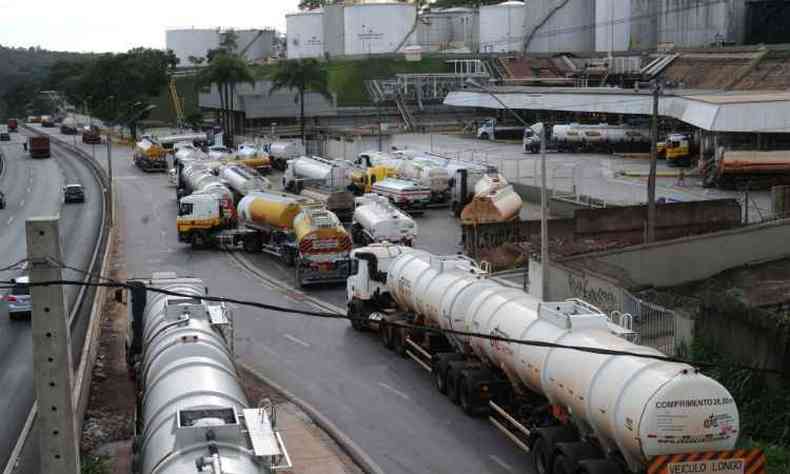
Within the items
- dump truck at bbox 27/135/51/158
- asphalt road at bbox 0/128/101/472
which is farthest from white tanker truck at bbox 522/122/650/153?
dump truck at bbox 27/135/51/158

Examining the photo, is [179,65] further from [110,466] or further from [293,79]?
[110,466]

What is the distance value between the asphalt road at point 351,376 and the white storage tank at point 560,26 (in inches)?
2933

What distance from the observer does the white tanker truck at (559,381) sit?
56.3 feet

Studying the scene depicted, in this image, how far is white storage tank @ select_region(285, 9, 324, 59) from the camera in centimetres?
14525

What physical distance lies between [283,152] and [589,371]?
7009 centimetres

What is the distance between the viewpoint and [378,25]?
443ft

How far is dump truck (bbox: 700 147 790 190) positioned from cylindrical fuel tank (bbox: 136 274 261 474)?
40.3 m

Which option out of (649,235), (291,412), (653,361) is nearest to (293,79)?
(649,235)

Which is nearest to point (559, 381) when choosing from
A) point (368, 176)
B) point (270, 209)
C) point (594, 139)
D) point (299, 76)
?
point (270, 209)

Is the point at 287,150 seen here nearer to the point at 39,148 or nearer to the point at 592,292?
the point at 39,148

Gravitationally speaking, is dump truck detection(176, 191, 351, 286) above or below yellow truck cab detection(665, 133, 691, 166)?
below

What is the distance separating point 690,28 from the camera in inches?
3984

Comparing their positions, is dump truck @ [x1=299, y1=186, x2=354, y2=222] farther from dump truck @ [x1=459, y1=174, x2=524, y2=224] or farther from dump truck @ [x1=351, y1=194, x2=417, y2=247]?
dump truck @ [x1=459, y1=174, x2=524, y2=224]

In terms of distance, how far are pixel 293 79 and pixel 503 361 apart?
82.8 m
